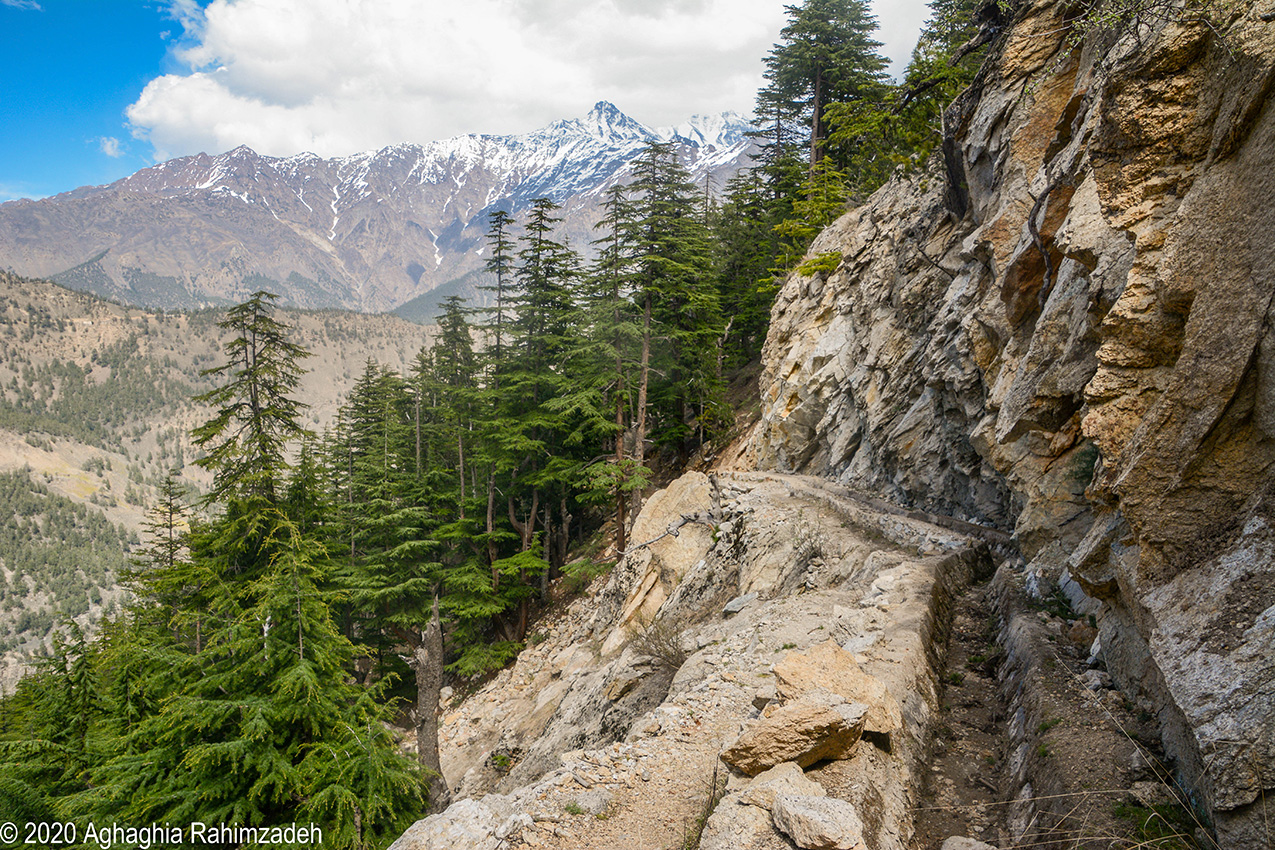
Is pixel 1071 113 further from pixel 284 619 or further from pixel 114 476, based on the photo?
pixel 114 476

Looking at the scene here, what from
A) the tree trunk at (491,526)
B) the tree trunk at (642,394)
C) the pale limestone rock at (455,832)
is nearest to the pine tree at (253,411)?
the tree trunk at (491,526)

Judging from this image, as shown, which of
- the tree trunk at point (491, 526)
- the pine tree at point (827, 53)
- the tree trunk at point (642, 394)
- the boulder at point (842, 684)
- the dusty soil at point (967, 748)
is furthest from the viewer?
the pine tree at point (827, 53)

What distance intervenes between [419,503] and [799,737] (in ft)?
75.9

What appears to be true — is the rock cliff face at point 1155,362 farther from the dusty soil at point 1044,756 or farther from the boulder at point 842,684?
the boulder at point 842,684

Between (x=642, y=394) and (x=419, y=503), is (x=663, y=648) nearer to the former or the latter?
(x=642, y=394)

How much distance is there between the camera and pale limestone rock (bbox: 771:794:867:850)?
3.77m

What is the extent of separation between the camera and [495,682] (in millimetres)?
20469

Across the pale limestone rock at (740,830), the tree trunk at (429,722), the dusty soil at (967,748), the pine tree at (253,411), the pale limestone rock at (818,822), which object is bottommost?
the tree trunk at (429,722)

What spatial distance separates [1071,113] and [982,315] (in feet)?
11.1

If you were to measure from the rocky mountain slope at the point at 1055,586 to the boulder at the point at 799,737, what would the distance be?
0.03m

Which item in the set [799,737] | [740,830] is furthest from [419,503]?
[740,830]

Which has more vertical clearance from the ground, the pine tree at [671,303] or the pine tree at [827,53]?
the pine tree at [827,53]

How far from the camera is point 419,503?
25.0m

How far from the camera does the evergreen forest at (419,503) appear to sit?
865 cm
